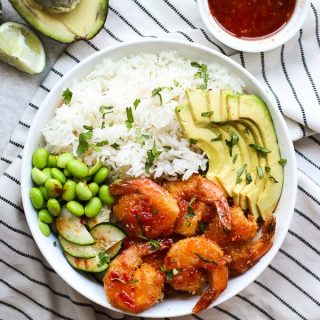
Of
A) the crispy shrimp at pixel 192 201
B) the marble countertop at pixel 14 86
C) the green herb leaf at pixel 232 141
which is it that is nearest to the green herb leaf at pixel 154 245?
the crispy shrimp at pixel 192 201

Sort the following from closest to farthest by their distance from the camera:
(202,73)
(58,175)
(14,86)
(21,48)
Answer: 1. (58,175)
2. (202,73)
3. (21,48)
4. (14,86)

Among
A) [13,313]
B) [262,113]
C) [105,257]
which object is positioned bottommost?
[13,313]

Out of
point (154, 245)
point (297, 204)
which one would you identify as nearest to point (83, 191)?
point (154, 245)

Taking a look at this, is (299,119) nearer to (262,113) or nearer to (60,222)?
(262,113)

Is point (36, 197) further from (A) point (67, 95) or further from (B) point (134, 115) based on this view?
(B) point (134, 115)

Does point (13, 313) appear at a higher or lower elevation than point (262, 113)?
lower

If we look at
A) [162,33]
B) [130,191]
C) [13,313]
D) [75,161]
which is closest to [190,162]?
[130,191]

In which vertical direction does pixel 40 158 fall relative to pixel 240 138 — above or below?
below

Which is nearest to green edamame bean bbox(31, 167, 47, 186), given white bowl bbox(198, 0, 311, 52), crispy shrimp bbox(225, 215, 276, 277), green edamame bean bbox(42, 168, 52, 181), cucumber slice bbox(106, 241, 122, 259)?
green edamame bean bbox(42, 168, 52, 181)
